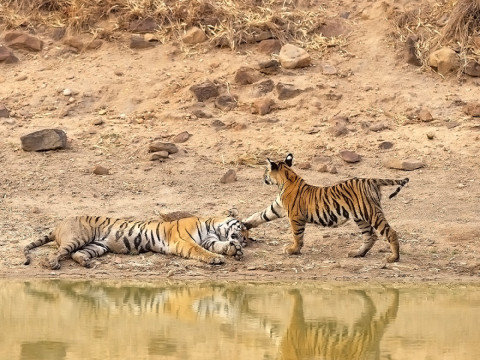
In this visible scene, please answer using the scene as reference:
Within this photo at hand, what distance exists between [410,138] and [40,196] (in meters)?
4.21

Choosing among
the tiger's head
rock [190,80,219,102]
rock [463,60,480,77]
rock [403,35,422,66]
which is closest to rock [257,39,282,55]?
rock [190,80,219,102]

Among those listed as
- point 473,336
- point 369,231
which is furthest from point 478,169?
point 473,336

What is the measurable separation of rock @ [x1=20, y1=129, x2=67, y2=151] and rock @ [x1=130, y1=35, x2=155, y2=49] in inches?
98.5

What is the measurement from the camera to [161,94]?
1406 cm

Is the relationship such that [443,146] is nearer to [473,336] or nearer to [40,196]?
[40,196]

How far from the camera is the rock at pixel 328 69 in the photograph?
46.1 ft

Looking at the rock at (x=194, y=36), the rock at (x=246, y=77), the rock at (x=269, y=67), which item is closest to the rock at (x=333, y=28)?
the rock at (x=269, y=67)

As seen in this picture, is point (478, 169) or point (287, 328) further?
point (478, 169)

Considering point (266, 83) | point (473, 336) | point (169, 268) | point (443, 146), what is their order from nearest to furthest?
point (473, 336) → point (169, 268) → point (443, 146) → point (266, 83)

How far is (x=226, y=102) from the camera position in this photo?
13648 millimetres

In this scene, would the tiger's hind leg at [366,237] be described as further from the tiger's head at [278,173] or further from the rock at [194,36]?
the rock at [194,36]

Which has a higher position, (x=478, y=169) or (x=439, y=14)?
(x=439, y=14)

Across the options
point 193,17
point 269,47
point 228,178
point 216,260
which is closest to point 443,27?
point 269,47

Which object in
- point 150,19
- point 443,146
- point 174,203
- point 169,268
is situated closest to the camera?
point 169,268
